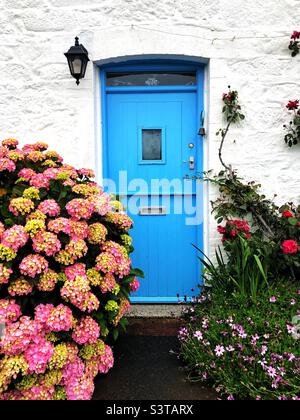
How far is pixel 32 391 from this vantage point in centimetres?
205

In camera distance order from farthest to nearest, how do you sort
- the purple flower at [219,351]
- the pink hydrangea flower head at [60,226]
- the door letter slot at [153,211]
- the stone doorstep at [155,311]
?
the door letter slot at [153,211], the stone doorstep at [155,311], the purple flower at [219,351], the pink hydrangea flower head at [60,226]

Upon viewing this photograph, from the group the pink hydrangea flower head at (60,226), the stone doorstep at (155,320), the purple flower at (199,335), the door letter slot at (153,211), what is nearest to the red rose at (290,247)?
the purple flower at (199,335)

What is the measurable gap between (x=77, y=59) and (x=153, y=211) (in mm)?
1692

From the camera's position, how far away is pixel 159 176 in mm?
3736

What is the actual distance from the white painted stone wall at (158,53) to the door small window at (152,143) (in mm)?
488

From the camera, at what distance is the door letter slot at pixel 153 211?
12.4ft

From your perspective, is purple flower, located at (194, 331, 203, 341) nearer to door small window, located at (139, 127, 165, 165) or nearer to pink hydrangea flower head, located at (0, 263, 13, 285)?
pink hydrangea flower head, located at (0, 263, 13, 285)

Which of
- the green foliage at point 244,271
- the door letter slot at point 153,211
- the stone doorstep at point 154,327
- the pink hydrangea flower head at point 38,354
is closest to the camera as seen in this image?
the pink hydrangea flower head at point 38,354

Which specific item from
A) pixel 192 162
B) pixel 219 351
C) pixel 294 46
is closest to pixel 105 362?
pixel 219 351

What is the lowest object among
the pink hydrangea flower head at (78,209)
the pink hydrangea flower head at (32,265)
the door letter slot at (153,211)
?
the pink hydrangea flower head at (32,265)

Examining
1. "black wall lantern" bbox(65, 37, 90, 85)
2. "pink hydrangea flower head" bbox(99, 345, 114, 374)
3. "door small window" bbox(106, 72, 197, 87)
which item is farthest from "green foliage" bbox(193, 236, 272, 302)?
"black wall lantern" bbox(65, 37, 90, 85)

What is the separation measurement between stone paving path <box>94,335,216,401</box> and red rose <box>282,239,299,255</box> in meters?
1.24

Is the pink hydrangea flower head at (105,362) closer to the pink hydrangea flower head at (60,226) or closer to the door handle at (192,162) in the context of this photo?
the pink hydrangea flower head at (60,226)

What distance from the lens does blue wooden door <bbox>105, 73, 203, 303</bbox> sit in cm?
369
